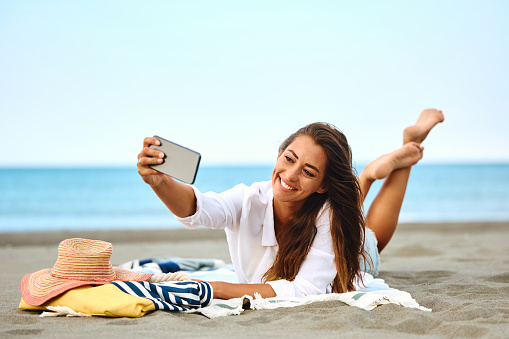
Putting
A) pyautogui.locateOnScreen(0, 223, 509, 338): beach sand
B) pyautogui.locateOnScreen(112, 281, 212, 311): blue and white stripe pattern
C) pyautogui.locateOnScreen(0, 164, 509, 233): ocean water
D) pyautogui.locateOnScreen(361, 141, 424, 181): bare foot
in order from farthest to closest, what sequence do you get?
pyautogui.locateOnScreen(0, 164, 509, 233): ocean water → pyautogui.locateOnScreen(361, 141, 424, 181): bare foot → pyautogui.locateOnScreen(112, 281, 212, 311): blue and white stripe pattern → pyautogui.locateOnScreen(0, 223, 509, 338): beach sand

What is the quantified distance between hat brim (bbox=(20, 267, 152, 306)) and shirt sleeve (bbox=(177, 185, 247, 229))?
0.47 m

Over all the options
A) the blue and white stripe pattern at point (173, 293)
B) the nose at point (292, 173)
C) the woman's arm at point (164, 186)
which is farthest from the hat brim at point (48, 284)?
the nose at point (292, 173)

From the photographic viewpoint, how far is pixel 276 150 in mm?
3436

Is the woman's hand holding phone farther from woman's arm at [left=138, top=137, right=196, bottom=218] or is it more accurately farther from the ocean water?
the ocean water

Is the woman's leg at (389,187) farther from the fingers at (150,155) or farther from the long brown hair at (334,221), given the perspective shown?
the fingers at (150,155)

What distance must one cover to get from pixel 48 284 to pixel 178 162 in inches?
42.3

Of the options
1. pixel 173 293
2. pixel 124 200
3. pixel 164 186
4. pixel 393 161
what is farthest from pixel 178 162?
pixel 124 200

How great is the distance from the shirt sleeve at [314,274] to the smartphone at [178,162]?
92cm

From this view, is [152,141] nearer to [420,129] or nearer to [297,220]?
[297,220]

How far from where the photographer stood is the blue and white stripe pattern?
2672 mm

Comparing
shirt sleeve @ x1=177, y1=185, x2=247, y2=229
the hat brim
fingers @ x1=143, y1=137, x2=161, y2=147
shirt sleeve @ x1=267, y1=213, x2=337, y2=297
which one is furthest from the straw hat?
shirt sleeve @ x1=267, y1=213, x2=337, y2=297

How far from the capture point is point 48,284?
9.12ft

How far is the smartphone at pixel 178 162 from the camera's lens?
233cm

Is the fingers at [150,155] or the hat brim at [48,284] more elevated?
the fingers at [150,155]
